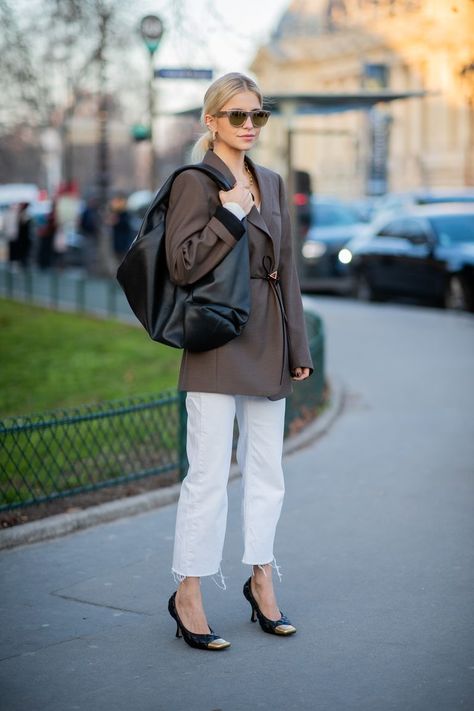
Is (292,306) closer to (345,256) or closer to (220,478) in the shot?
(220,478)

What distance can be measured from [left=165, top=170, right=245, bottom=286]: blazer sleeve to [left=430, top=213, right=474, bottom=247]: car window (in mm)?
14859

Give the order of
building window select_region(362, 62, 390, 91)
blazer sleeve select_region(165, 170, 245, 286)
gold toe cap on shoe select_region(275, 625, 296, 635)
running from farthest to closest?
building window select_region(362, 62, 390, 91) → gold toe cap on shoe select_region(275, 625, 296, 635) → blazer sleeve select_region(165, 170, 245, 286)

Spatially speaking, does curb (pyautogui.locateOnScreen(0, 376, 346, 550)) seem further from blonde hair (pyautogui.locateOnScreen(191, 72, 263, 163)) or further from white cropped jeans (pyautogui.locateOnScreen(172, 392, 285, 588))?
blonde hair (pyautogui.locateOnScreen(191, 72, 263, 163))

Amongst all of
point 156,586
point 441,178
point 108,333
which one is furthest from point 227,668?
point 441,178

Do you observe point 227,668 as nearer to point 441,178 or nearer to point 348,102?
point 348,102

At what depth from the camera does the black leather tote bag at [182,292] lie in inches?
173

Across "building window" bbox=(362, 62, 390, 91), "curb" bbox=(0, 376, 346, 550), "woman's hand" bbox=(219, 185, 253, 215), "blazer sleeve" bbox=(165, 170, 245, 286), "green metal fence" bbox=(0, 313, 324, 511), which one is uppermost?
"building window" bbox=(362, 62, 390, 91)

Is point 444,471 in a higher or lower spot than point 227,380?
lower

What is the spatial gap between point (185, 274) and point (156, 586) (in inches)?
67.4

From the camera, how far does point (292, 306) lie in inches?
184

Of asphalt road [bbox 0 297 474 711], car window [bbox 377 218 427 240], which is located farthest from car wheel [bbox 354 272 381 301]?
asphalt road [bbox 0 297 474 711]

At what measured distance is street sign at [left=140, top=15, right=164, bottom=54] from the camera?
1447cm

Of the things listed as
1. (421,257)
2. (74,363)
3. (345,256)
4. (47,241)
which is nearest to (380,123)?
(47,241)

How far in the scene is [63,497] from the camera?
7133mm
